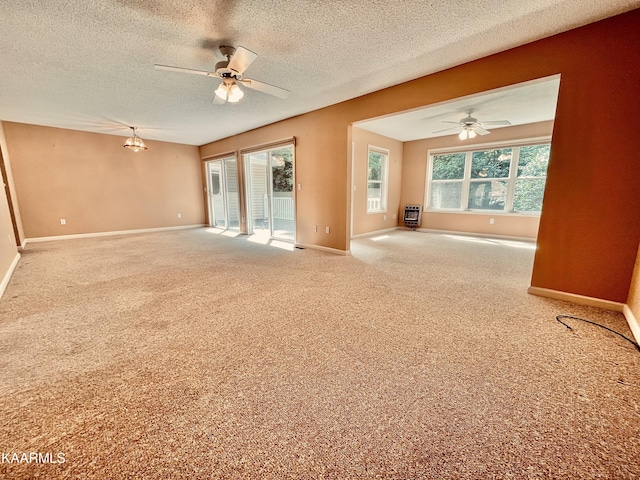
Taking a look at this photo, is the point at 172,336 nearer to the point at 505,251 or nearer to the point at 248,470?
the point at 248,470

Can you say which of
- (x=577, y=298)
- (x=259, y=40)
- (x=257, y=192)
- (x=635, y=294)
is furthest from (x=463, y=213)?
(x=259, y=40)

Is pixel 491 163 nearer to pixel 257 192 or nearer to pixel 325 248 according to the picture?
pixel 325 248

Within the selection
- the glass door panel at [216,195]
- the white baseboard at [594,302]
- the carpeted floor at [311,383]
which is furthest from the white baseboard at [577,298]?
the glass door panel at [216,195]

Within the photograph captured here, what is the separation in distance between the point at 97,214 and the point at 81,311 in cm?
507

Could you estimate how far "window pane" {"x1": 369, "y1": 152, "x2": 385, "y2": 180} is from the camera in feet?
20.7

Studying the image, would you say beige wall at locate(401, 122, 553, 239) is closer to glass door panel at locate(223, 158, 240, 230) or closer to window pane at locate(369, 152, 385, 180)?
window pane at locate(369, 152, 385, 180)

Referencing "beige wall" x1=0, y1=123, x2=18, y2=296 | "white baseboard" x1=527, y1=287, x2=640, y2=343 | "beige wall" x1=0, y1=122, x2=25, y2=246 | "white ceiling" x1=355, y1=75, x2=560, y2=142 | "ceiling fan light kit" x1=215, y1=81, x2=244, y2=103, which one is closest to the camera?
"white baseboard" x1=527, y1=287, x2=640, y2=343

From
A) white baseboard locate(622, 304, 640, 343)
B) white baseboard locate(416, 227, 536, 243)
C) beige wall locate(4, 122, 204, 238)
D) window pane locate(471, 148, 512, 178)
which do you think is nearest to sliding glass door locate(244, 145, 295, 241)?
beige wall locate(4, 122, 204, 238)

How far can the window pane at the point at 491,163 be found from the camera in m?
5.71

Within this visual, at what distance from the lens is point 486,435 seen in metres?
1.10

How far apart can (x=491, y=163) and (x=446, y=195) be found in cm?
120

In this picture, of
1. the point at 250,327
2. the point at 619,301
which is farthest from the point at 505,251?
the point at 250,327

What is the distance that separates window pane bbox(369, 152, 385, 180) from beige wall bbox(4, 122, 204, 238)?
5095 mm

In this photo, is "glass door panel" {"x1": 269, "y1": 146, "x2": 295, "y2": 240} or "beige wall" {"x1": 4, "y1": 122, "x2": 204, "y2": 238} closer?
"beige wall" {"x1": 4, "y1": 122, "x2": 204, "y2": 238}
